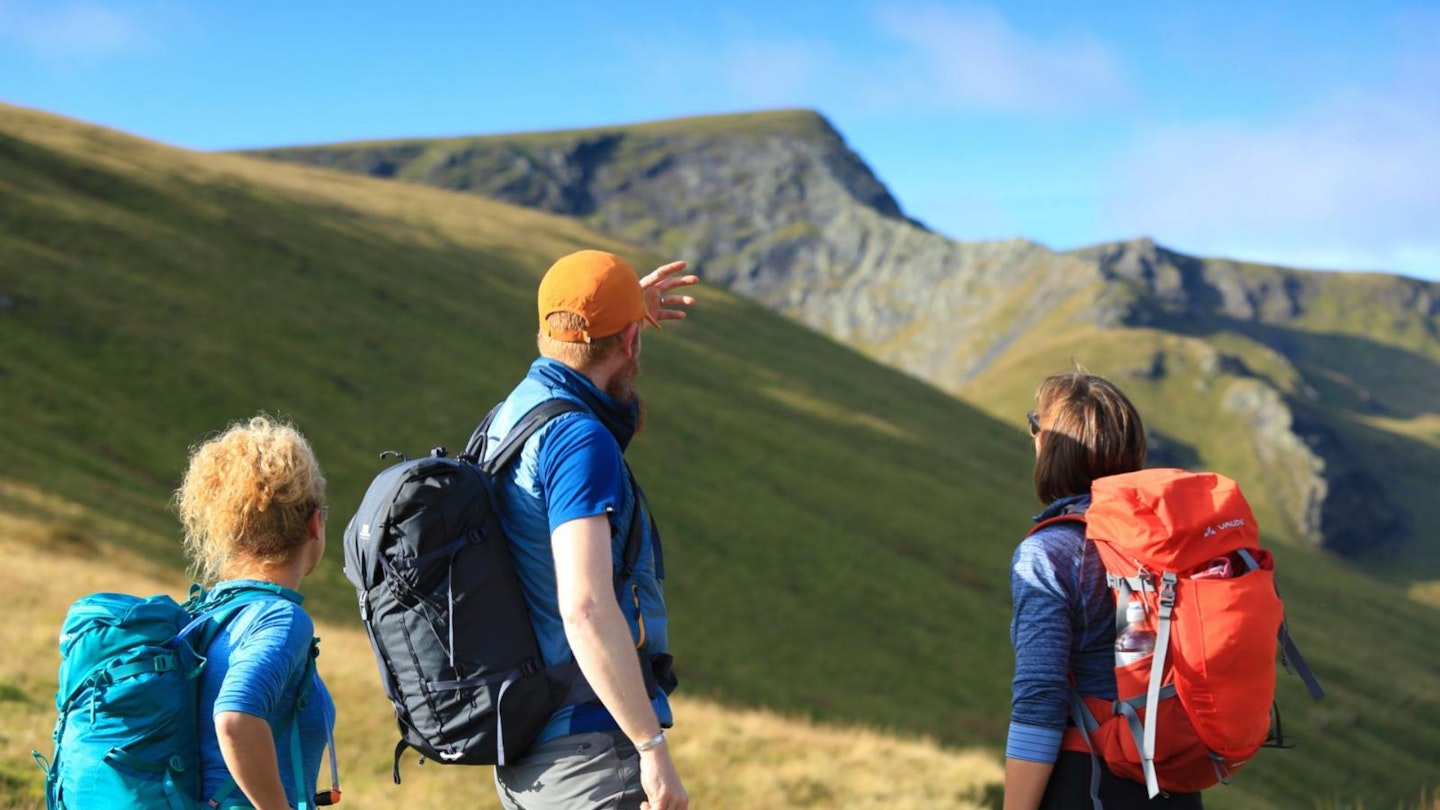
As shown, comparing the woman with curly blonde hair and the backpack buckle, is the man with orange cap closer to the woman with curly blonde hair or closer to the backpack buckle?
the woman with curly blonde hair

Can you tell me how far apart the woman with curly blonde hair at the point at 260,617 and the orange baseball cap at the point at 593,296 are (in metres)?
1.13

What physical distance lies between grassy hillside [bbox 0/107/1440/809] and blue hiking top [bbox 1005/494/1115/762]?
949 cm

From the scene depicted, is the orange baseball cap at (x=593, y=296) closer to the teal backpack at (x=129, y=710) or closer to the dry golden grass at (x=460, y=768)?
the teal backpack at (x=129, y=710)

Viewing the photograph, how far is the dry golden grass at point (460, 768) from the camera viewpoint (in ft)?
38.7

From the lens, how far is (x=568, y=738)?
4422mm

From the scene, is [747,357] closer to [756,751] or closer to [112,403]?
[112,403]

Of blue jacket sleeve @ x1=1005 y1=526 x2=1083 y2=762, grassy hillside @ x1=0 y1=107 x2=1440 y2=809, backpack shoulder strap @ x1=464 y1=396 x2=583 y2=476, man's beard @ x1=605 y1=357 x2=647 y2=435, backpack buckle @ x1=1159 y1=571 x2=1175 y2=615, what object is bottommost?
grassy hillside @ x1=0 y1=107 x2=1440 y2=809

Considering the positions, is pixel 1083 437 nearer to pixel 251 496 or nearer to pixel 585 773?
pixel 585 773

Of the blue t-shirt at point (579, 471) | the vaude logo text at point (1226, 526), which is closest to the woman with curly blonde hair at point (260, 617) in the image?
the blue t-shirt at point (579, 471)

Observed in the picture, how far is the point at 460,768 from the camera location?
13531 millimetres

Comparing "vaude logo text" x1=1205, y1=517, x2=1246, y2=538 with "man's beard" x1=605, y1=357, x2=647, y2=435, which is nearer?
"vaude logo text" x1=1205, y1=517, x2=1246, y2=538

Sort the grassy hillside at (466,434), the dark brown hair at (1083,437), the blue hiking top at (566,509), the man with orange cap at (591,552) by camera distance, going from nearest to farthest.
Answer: the man with orange cap at (591,552) < the blue hiking top at (566,509) < the dark brown hair at (1083,437) < the grassy hillside at (466,434)

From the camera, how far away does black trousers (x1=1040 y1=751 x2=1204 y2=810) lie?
467 centimetres

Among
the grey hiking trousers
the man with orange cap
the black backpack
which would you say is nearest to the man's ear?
the man with orange cap
